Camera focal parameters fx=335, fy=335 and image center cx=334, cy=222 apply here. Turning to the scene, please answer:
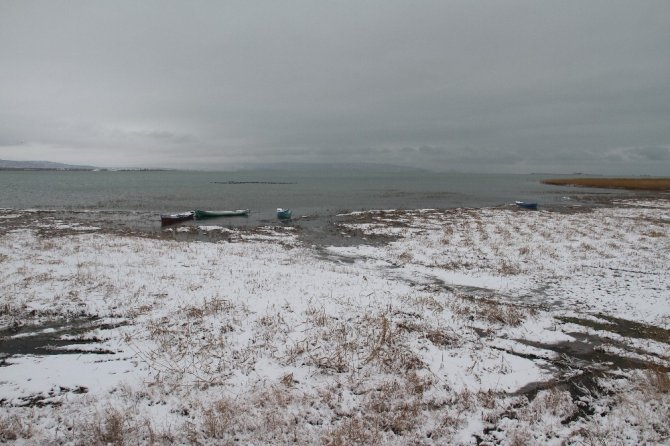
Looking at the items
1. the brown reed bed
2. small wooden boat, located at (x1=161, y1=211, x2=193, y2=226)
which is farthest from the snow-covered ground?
the brown reed bed

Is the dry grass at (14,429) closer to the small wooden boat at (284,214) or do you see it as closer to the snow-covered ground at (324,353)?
the snow-covered ground at (324,353)

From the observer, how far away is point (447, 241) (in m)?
21.7

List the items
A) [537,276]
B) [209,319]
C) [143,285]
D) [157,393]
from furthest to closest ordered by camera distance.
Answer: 1. [537,276]
2. [143,285]
3. [209,319]
4. [157,393]

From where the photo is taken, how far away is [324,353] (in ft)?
23.1

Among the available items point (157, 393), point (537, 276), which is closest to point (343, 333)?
point (157, 393)

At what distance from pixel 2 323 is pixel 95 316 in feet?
6.14

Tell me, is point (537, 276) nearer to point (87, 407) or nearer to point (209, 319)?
point (209, 319)

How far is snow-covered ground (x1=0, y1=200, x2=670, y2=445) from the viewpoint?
5121 mm

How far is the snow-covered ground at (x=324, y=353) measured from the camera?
5121 mm

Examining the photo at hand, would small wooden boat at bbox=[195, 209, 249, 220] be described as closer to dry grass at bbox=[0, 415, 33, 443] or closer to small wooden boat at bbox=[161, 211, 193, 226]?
small wooden boat at bbox=[161, 211, 193, 226]

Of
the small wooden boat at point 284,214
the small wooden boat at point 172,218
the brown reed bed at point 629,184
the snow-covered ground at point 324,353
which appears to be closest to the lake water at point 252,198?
the small wooden boat at point 284,214

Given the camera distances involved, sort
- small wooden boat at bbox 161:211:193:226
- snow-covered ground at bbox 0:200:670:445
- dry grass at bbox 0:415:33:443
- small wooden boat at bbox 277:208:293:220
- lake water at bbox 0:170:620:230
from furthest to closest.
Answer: lake water at bbox 0:170:620:230
small wooden boat at bbox 277:208:293:220
small wooden boat at bbox 161:211:193:226
snow-covered ground at bbox 0:200:670:445
dry grass at bbox 0:415:33:443

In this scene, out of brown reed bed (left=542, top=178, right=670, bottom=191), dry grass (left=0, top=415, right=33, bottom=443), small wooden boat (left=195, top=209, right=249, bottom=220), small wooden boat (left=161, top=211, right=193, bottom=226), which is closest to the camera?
dry grass (left=0, top=415, right=33, bottom=443)

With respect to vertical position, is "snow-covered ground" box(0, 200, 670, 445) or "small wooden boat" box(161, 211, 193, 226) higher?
"small wooden boat" box(161, 211, 193, 226)
